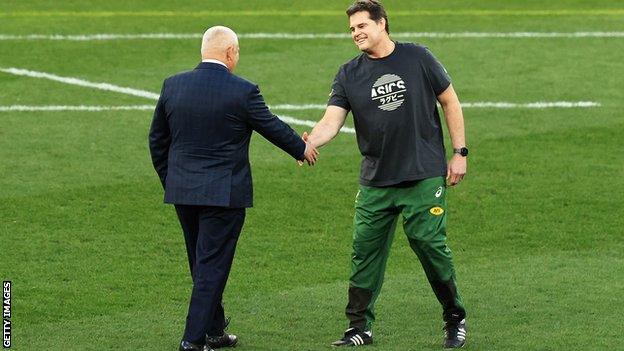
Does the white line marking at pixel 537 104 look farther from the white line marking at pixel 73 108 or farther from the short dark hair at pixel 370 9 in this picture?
the short dark hair at pixel 370 9

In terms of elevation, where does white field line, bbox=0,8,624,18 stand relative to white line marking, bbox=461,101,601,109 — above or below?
above

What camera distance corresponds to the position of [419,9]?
24.0 meters

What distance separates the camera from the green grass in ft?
35.1

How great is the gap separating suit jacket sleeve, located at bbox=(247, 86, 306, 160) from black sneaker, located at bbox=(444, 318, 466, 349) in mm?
1452

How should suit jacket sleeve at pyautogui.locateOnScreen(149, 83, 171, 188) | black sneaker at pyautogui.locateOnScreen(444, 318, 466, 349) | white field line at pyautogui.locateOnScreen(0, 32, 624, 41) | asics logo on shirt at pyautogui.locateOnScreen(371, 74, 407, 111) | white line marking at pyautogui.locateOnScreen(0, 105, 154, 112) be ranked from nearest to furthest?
suit jacket sleeve at pyautogui.locateOnScreen(149, 83, 171, 188)
asics logo on shirt at pyautogui.locateOnScreen(371, 74, 407, 111)
black sneaker at pyautogui.locateOnScreen(444, 318, 466, 349)
white line marking at pyautogui.locateOnScreen(0, 105, 154, 112)
white field line at pyautogui.locateOnScreen(0, 32, 624, 41)

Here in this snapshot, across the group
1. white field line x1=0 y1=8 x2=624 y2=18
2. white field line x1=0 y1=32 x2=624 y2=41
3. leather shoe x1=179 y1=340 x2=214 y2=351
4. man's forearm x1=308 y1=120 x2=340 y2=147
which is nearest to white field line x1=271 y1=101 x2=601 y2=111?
white field line x1=0 y1=32 x2=624 y2=41

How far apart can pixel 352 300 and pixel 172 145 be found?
1534 mm

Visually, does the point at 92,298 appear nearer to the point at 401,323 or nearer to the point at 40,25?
the point at 401,323

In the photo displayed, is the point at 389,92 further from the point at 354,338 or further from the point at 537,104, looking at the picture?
the point at 537,104

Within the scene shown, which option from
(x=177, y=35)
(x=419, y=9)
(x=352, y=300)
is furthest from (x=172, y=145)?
(x=419, y=9)

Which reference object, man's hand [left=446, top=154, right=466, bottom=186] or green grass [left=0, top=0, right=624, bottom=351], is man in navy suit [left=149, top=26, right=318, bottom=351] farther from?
man's hand [left=446, top=154, right=466, bottom=186]

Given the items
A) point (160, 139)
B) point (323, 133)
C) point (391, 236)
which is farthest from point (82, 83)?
point (391, 236)

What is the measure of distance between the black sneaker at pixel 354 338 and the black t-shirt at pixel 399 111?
0.93m

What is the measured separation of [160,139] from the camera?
32.4 ft
